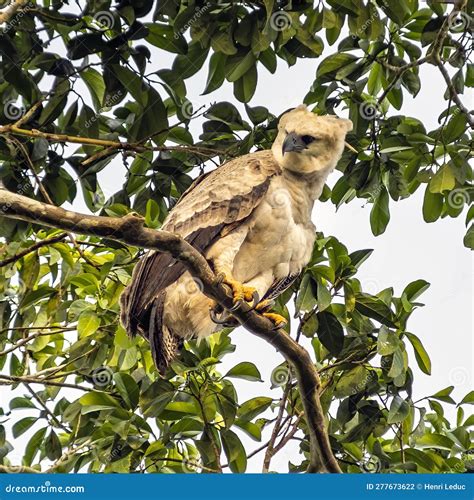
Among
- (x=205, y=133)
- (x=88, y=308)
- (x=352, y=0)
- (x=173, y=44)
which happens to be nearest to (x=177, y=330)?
(x=88, y=308)

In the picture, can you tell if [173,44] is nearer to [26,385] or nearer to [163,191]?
[163,191]

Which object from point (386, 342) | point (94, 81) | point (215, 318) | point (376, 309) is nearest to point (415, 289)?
point (376, 309)

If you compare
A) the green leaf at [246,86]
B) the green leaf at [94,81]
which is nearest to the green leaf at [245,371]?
the green leaf at [246,86]

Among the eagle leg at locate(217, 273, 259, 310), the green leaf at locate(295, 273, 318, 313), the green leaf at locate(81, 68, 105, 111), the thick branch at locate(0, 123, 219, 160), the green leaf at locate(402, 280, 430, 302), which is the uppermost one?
the green leaf at locate(81, 68, 105, 111)

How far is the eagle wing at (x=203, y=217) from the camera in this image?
2.91 meters

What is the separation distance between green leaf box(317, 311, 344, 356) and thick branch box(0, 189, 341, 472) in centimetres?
37

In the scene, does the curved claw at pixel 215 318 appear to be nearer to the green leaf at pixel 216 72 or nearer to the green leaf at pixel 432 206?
the green leaf at pixel 216 72

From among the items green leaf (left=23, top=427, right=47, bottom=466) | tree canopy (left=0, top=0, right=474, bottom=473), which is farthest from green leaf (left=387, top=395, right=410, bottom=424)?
green leaf (left=23, top=427, right=47, bottom=466)

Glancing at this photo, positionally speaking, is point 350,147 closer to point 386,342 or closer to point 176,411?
point 386,342

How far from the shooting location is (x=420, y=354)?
3.28 metres

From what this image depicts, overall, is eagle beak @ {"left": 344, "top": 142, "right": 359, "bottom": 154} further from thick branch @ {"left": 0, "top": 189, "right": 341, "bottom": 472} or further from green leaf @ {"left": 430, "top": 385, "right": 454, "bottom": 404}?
green leaf @ {"left": 430, "top": 385, "right": 454, "bottom": 404}

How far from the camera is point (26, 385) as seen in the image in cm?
364

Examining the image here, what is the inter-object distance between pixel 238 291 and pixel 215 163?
869 mm

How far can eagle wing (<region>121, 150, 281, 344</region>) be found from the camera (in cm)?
291
